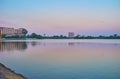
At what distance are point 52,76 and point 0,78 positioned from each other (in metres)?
5.64

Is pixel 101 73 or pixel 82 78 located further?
pixel 101 73

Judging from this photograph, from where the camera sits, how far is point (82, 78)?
14.9 m

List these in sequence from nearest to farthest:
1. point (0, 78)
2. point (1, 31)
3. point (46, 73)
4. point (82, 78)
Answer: point (0, 78)
point (82, 78)
point (46, 73)
point (1, 31)

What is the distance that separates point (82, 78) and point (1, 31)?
190 metres

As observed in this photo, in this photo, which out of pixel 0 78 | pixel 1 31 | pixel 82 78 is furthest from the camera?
pixel 1 31

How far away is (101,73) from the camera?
54.7 ft

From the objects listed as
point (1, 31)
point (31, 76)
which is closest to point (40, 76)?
→ point (31, 76)

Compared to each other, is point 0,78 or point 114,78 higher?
point 0,78

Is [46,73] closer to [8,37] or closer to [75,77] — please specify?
[75,77]

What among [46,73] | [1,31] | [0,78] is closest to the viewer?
[0,78]

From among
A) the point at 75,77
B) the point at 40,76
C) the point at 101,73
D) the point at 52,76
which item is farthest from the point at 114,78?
the point at 40,76

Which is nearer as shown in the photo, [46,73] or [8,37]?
[46,73]

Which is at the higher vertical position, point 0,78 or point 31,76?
point 0,78

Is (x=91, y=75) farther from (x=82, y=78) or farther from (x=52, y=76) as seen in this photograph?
(x=52, y=76)
